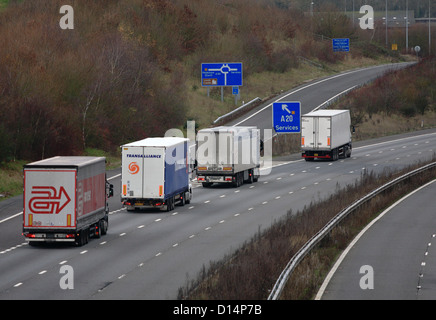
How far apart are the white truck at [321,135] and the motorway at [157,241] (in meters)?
3.43

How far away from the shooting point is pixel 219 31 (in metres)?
→ 122

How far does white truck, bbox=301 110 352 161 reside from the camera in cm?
6381

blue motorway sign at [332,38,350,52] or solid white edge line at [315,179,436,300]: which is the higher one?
blue motorway sign at [332,38,350,52]

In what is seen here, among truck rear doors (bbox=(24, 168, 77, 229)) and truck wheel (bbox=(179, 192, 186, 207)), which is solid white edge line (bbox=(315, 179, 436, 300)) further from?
truck wheel (bbox=(179, 192, 186, 207))

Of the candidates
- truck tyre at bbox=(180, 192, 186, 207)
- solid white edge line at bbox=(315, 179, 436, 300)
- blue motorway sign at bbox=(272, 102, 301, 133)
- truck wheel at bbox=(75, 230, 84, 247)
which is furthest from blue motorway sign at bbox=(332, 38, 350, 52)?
truck wheel at bbox=(75, 230, 84, 247)

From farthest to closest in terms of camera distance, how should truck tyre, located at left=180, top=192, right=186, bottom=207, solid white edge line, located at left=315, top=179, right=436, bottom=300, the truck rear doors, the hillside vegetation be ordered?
1. the hillside vegetation
2. truck tyre, located at left=180, top=192, right=186, bottom=207
3. the truck rear doors
4. solid white edge line, located at left=315, top=179, right=436, bottom=300

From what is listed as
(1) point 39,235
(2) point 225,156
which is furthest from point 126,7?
(1) point 39,235

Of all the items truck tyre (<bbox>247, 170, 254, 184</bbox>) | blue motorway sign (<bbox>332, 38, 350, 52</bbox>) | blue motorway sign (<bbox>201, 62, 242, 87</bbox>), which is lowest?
truck tyre (<bbox>247, 170, 254, 184</bbox>)

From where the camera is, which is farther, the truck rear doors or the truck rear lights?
the truck rear lights

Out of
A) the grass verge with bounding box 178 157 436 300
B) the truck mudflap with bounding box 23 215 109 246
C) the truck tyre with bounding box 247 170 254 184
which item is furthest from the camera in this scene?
the truck tyre with bounding box 247 170 254 184

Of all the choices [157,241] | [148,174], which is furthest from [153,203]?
[157,241]

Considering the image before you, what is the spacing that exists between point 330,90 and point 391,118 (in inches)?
433

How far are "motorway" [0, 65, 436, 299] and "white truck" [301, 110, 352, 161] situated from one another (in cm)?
343
